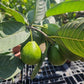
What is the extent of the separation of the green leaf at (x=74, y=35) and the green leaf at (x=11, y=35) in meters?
0.21

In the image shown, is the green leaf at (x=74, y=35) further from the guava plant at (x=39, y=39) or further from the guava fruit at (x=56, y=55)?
the guava fruit at (x=56, y=55)

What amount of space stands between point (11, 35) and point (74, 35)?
303 mm

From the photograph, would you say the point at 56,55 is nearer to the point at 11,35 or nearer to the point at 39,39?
the point at 39,39

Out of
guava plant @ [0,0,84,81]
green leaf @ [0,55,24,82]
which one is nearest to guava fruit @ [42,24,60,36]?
guava plant @ [0,0,84,81]

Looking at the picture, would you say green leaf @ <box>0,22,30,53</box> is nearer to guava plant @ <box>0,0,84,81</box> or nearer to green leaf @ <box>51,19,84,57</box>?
guava plant @ <box>0,0,84,81</box>

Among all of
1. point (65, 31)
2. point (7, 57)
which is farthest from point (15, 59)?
point (65, 31)

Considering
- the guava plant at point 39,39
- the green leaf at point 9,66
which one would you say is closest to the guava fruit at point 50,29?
the guava plant at point 39,39

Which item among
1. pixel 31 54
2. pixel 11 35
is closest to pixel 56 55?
pixel 31 54

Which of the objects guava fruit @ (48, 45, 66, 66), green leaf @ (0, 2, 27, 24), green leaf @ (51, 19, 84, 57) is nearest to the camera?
green leaf @ (51, 19, 84, 57)

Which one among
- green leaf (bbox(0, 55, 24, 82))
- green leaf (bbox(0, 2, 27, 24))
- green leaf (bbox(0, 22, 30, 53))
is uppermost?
green leaf (bbox(0, 2, 27, 24))

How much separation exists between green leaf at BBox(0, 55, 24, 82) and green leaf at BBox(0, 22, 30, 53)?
0.12 m

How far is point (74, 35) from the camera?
44cm

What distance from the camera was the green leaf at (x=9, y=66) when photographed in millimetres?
609

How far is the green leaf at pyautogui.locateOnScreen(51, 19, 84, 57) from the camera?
416 mm
